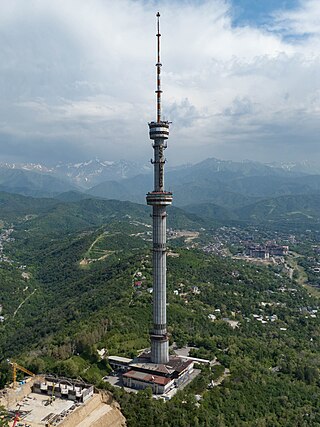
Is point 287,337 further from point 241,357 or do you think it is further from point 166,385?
point 166,385

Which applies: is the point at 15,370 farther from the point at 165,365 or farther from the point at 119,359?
the point at 165,365

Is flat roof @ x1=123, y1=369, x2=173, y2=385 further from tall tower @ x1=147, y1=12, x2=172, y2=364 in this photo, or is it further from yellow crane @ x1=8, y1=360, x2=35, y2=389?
yellow crane @ x1=8, y1=360, x2=35, y2=389

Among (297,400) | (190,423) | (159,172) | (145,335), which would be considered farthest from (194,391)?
(159,172)

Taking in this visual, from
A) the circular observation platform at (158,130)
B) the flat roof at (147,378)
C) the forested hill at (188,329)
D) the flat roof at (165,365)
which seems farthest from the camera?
the circular observation platform at (158,130)

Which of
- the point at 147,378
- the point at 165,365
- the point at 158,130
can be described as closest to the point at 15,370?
the point at 147,378

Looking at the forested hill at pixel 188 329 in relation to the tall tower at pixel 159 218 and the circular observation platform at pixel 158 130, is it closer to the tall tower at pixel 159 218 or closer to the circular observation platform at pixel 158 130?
the tall tower at pixel 159 218

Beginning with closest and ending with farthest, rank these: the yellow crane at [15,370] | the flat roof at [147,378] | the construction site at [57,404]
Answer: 1. the construction site at [57,404]
2. the yellow crane at [15,370]
3. the flat roof at [147,378]

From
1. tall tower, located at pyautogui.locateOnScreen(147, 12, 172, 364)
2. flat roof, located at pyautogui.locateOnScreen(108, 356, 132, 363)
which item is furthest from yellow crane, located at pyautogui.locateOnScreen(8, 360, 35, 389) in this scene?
tall tower, located at pyautogui.locateOnScreen(147, 12, 172, 364)

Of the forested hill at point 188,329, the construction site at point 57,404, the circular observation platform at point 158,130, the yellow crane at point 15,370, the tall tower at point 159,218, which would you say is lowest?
the forested hill at point 188,329

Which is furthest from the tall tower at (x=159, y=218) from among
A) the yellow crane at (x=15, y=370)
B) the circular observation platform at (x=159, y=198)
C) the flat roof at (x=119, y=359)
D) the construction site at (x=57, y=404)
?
the yellow crane at (x=15, y=370)
